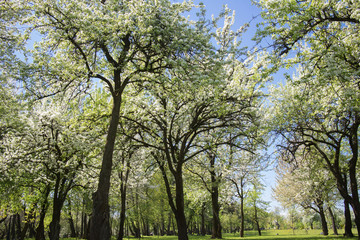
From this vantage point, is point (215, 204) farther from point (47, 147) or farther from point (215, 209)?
point (47, 147)

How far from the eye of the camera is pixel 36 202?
82.5ft

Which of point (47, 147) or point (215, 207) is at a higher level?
point (47, 147)

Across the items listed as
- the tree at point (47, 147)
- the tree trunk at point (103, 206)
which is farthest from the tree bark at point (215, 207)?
the tree trunk at point (103, 206)

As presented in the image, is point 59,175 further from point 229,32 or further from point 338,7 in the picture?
point 338,7

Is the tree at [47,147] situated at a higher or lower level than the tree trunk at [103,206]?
higher

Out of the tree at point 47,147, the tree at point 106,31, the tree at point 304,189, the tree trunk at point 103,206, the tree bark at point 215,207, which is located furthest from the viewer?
the tree at point 304,189

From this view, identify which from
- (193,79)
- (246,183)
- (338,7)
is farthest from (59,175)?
(246,183)

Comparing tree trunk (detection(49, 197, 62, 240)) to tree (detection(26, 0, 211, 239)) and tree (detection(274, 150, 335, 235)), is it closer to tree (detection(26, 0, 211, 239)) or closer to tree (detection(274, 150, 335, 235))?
tree (detection(26, 0, 211, 239))

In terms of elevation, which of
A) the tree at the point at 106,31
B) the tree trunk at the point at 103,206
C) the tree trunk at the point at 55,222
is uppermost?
the tree at the point at 106,31

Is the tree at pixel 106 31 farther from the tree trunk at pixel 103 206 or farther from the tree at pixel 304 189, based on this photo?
the tree at pixel 304 189

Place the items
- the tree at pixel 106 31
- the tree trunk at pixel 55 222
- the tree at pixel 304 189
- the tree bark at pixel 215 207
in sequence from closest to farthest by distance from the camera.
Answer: the tree at pixel 106 31 → the tree trunk at pixel 55 222 → the tree bark at pixel 215 207 → the tree at pixel 304 189

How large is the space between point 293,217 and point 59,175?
58864 millimetres

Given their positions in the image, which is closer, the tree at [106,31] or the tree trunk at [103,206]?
the tree trunk at [103,206]

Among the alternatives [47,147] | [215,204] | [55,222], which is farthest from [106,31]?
[215,204]
